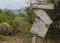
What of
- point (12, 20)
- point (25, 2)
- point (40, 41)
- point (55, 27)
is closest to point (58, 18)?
point (55, 27)

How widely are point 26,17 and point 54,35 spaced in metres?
1.00

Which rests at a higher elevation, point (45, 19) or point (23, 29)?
point (45, 19)

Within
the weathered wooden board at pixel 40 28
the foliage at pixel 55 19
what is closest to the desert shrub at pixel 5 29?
the foliage at pixel 55 19

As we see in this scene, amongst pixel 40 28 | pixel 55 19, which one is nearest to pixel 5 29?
pixel 55 19

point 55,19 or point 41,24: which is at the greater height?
point 41,24

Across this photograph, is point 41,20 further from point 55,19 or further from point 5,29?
point 5,29

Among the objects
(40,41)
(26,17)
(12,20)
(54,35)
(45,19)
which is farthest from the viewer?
(12,20)

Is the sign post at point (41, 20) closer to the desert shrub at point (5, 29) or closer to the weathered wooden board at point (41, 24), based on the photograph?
the weathered wooden board at point (41, 24)

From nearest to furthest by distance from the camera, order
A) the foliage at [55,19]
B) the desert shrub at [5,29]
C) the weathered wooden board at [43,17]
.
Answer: the weathered wooden board at [43,17] → the foliage at [55,19] → the desert shrub at [5,29]

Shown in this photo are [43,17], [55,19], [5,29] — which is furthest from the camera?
[5,29]

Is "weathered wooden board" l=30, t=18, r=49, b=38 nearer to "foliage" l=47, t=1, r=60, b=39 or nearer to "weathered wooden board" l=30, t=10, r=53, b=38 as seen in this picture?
"weathered wooden board" l=30, t=10, r=53, b=38

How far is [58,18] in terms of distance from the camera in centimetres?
746

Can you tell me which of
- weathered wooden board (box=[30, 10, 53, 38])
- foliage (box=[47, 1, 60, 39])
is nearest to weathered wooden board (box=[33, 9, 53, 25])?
weathered wooden board (box=[30, 10, 53, 38])

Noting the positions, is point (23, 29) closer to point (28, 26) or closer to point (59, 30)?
point (28, 26)
